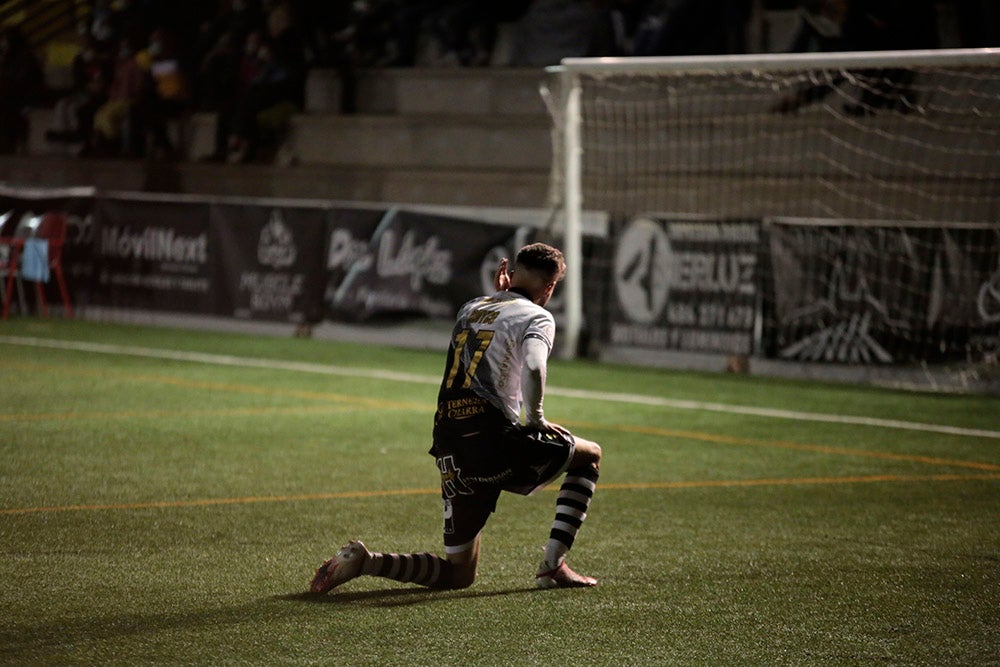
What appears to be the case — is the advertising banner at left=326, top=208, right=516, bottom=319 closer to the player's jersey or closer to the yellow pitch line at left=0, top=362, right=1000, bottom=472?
the yellow pitch line at left=0, top=362, right=1000, bottom=472

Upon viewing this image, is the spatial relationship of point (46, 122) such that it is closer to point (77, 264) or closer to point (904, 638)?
point (77, 264)

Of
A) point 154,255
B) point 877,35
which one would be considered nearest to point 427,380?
point 154,255

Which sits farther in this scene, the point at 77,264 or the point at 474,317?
the point at 77,264

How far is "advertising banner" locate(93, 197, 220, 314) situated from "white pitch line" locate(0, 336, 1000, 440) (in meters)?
2.29

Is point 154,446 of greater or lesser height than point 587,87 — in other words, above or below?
below

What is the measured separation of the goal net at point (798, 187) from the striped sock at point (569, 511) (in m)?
7.69

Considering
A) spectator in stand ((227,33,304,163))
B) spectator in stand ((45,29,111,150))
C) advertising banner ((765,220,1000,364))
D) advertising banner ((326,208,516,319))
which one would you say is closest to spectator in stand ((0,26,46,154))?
spectator in stand ((45,29,111,150))

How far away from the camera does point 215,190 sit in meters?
23.5

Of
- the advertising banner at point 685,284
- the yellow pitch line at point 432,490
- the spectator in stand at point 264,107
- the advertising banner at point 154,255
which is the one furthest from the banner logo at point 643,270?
the spectator in stand at point 264,107

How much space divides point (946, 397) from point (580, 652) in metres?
9.44

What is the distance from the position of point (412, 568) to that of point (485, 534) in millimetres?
1427

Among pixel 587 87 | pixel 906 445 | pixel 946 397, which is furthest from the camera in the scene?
pixel 587 87

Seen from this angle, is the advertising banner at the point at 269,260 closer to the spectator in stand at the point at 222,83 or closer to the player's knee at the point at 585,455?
the spectator in stand at the point at 222,83

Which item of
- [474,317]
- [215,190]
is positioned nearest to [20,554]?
[474,317]
